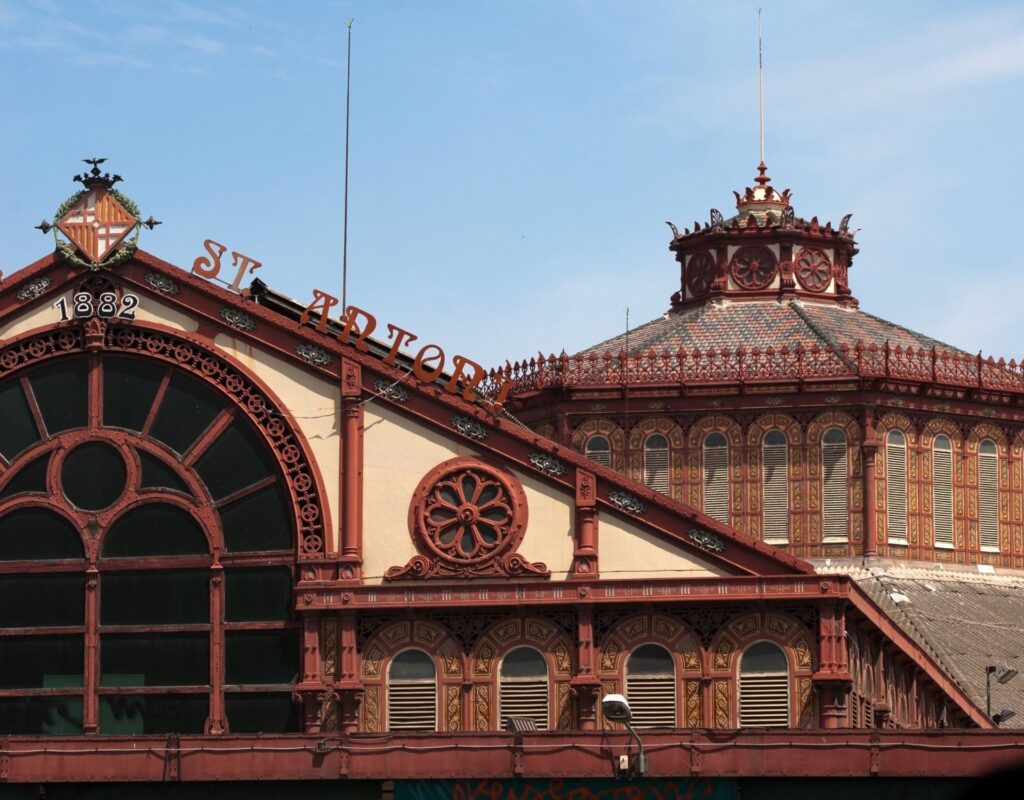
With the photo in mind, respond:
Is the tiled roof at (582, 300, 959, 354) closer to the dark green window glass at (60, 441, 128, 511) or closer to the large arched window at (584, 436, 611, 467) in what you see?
the large arched window at (584, 436, 611, 467)

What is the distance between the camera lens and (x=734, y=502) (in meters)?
74.4

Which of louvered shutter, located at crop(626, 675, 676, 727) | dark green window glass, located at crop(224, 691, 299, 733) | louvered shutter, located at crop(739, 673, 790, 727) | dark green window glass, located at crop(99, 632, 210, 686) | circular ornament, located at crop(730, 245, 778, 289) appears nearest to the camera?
louvered shutter, located at crop(739, 673, 790, 727)

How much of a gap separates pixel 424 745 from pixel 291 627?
31.4 ft

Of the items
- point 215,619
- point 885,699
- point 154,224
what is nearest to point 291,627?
point 215,619

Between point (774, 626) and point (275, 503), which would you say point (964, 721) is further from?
point (275, 503)

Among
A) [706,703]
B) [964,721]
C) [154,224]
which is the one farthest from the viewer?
[964,721]

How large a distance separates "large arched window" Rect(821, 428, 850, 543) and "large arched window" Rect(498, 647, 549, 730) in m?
20.1

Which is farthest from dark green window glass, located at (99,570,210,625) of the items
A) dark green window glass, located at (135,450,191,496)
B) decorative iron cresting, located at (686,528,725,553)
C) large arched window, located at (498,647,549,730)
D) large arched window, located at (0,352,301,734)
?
decorative iron cresting, located at (686,528,725,553)

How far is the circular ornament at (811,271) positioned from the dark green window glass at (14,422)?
3137 cm

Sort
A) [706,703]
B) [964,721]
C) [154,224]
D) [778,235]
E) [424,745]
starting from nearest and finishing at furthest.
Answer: [424,745]
[706,703]
[154,224]
[964,721]
[778,235]

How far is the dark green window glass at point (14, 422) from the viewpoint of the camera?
5859 cm

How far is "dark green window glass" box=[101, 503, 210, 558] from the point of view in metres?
57.6

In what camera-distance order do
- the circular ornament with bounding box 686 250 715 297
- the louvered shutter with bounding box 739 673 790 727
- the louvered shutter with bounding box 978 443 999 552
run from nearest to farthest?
the louvered shutter with bounding box 739 673 790 727 < the louvered shutter with bounding box 978 443 999 552 < the circular ornament with bounding box 686 250 715 297

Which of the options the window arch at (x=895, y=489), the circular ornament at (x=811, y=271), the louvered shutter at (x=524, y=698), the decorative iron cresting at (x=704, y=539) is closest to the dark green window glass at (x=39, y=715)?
the louvered shutter at (x=524, y=698)
